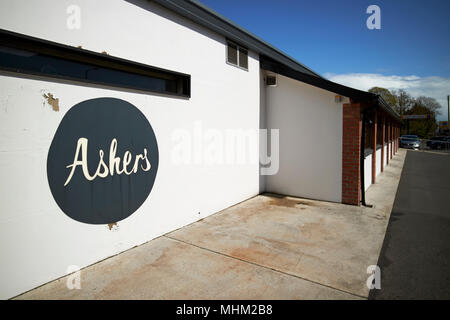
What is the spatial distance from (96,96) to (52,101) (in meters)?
0.56

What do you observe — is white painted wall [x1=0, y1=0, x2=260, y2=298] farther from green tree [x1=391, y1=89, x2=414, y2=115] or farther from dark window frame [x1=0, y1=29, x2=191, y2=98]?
green tree [x1=391, y1=89, x2=414, y2=115]

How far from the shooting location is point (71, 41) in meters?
3.28

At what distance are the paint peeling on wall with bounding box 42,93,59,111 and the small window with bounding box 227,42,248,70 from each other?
13.1 feet

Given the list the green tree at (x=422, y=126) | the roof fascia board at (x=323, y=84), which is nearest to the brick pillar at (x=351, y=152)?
the roof fascia board at (x=323, y=84)

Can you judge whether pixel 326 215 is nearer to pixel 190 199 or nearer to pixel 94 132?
pixel 190 199

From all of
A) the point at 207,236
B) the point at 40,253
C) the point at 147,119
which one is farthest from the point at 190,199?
the point at 40,253

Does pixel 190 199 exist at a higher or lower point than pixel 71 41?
lower

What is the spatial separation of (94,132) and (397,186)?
377 inches

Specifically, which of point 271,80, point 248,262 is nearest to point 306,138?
point 271,80

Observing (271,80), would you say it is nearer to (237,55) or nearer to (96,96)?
(237,55)

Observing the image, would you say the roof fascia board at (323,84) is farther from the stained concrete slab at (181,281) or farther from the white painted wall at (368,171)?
the stained concrete slab at (181,281)

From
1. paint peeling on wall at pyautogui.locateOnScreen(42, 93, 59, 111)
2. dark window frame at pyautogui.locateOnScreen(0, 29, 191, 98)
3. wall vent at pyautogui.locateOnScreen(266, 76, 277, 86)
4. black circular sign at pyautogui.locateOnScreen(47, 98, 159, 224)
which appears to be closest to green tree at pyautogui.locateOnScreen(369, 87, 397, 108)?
wall vent at pyautogui.locateOnScreen(266, 76, 277, 86)

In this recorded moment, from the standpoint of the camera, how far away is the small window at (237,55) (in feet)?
20.3

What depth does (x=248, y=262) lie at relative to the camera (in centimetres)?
374
